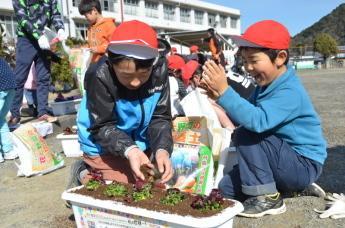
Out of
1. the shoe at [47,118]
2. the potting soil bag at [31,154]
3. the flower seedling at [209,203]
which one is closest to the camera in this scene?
the flower seedling at [209,203]

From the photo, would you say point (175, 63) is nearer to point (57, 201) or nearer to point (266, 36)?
point (57, 201)

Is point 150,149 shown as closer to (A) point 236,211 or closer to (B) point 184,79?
(A) point 236,211

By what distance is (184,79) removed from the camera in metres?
4.69

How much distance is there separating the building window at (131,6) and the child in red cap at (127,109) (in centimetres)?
4141

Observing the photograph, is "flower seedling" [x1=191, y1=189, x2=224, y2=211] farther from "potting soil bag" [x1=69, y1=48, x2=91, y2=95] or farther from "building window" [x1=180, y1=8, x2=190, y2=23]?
"building window" [x1=180, y1=8, x2=190, y2=23]

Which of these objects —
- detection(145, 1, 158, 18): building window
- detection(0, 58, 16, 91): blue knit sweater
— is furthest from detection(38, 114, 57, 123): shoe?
detection(145, 1, 158, 18): building window

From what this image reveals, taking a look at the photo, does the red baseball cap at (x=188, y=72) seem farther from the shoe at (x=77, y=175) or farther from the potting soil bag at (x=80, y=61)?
the shoe at (x=77, y=175)

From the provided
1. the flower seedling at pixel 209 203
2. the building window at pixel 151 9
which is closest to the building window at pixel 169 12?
the building window at pixel 151 9

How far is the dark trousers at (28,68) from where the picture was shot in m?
5.54

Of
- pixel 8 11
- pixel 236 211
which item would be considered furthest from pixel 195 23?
pixel 236 211

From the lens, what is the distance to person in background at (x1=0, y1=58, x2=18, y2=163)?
173 inches

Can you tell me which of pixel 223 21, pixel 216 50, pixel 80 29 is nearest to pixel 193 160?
pixel 216 50

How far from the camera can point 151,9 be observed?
1822 inches

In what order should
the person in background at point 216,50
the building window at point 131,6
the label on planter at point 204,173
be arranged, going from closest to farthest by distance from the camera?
the label on planter at point 204,173, the person in background at point 216,50, the building window at point 131,6
